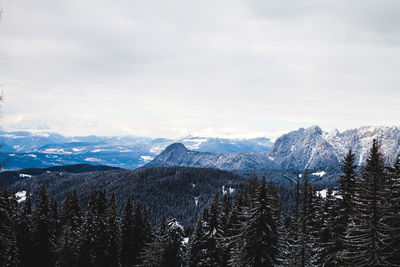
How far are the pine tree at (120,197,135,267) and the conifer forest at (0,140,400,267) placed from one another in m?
0.17

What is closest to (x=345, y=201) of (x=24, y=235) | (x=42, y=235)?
(x=42, y=235)

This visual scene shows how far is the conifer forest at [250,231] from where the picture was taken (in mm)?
18281

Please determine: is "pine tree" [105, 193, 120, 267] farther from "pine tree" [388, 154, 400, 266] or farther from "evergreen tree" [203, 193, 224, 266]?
"pine tree" [388, 154, 400, 266]

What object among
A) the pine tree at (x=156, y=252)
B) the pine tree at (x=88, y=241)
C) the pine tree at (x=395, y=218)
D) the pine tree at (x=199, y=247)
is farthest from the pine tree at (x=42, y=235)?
the pine tree at (x=395, y=218)

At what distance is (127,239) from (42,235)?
14083mm

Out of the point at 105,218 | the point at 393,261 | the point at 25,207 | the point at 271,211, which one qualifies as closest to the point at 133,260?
the point at 105,218

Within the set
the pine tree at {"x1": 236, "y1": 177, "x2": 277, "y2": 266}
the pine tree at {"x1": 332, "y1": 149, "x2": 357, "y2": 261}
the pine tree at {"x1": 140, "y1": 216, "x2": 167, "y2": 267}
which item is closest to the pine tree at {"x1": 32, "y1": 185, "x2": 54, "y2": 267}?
the pine tree at {"x1": 140, "y1": 216, "x2": 167, "y2": 267}

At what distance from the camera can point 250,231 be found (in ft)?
80.9

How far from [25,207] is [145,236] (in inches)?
869

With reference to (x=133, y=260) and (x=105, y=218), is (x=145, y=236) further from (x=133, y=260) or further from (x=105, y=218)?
(x=105, y=218)

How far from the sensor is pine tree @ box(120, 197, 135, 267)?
50.8m

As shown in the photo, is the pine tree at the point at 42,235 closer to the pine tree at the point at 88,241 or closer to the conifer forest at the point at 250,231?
the conifer forest at the point at 250,231

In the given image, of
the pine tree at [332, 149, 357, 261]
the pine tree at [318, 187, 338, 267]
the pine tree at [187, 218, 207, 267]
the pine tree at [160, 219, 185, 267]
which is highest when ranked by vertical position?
the pine tree at [332, 149, 357, 261]

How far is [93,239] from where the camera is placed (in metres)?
41.8
